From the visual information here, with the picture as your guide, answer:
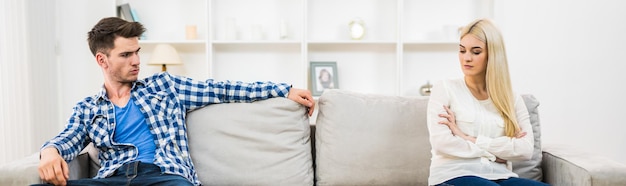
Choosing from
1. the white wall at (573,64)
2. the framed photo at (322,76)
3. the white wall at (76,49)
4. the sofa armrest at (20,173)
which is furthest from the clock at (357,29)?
the sofa armrest at (20,173)

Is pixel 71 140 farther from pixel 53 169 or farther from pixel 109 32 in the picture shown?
pixel 109 32

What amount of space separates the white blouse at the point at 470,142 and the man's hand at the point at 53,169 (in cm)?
121

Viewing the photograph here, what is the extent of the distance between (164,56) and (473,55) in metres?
2.50

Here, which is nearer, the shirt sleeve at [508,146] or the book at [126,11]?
the shirt sleeve at [508,146]

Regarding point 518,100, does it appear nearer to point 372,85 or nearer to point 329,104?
point 329,104

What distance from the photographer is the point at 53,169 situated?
175 centimetres

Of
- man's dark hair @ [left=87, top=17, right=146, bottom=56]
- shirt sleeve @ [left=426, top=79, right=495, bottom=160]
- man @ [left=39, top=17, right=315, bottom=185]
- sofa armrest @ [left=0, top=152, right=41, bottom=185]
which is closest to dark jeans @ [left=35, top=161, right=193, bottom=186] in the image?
man @ [left=39, top=17, right=315, bottom=185]

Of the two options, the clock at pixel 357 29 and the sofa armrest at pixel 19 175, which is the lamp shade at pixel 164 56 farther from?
the sofa armrest at pixel 19 175

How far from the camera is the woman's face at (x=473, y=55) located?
6.37 feet

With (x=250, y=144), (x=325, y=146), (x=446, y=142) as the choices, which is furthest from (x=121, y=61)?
(x=446, y=142)

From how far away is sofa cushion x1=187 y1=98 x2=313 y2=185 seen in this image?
2.16 metres

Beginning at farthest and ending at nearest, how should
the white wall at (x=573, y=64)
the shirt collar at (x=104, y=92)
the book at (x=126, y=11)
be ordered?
the book at (x=126, y=11) → the white wall at (x=573, y=64) → the shirt collar at (x=104, y=92)

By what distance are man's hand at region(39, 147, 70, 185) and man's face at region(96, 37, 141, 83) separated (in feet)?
1.31

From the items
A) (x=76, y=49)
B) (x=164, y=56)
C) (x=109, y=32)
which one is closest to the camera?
(x=109, y=32)
